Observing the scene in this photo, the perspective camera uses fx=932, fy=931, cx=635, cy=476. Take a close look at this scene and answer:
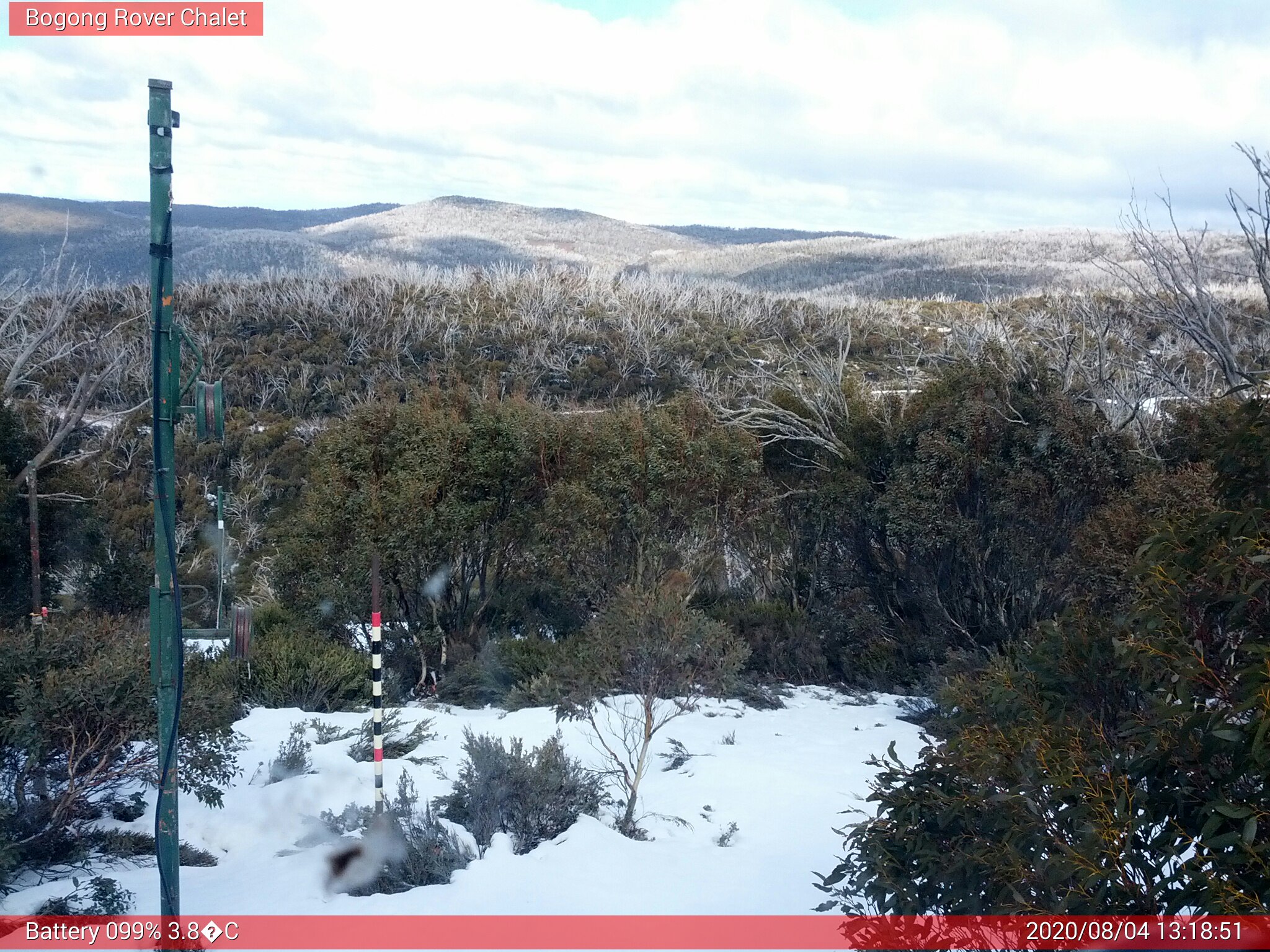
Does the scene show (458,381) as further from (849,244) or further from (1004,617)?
(849,244)

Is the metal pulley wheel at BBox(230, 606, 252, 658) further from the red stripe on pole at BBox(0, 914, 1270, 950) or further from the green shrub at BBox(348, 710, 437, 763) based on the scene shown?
the green shrub at BBox(348, 710, 437, 763)

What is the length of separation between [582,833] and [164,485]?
3.10 m

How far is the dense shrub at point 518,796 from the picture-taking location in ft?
17.6

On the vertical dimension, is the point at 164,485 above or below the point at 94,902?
above

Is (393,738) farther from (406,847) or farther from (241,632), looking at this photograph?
(241,632)

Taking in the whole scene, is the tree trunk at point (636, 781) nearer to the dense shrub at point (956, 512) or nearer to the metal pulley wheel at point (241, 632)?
the metal pulley wheel at point (241, 632)

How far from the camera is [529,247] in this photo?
84562 millimetres

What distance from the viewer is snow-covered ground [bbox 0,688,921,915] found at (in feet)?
15.1

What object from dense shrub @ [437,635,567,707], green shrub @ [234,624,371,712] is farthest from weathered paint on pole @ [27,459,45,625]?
dense shrub @ [437,635,567,707]

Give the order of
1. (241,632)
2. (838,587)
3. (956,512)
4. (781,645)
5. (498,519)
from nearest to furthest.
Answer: (241,632) → (956,512) → (781,645) → (498,519) → (838,587)

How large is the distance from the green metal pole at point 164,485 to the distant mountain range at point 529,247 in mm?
32119

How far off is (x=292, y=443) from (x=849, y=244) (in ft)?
225

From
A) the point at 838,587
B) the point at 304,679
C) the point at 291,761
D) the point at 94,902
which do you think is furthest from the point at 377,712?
the point at 838,587

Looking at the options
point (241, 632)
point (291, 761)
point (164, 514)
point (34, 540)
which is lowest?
point (291, 761)
